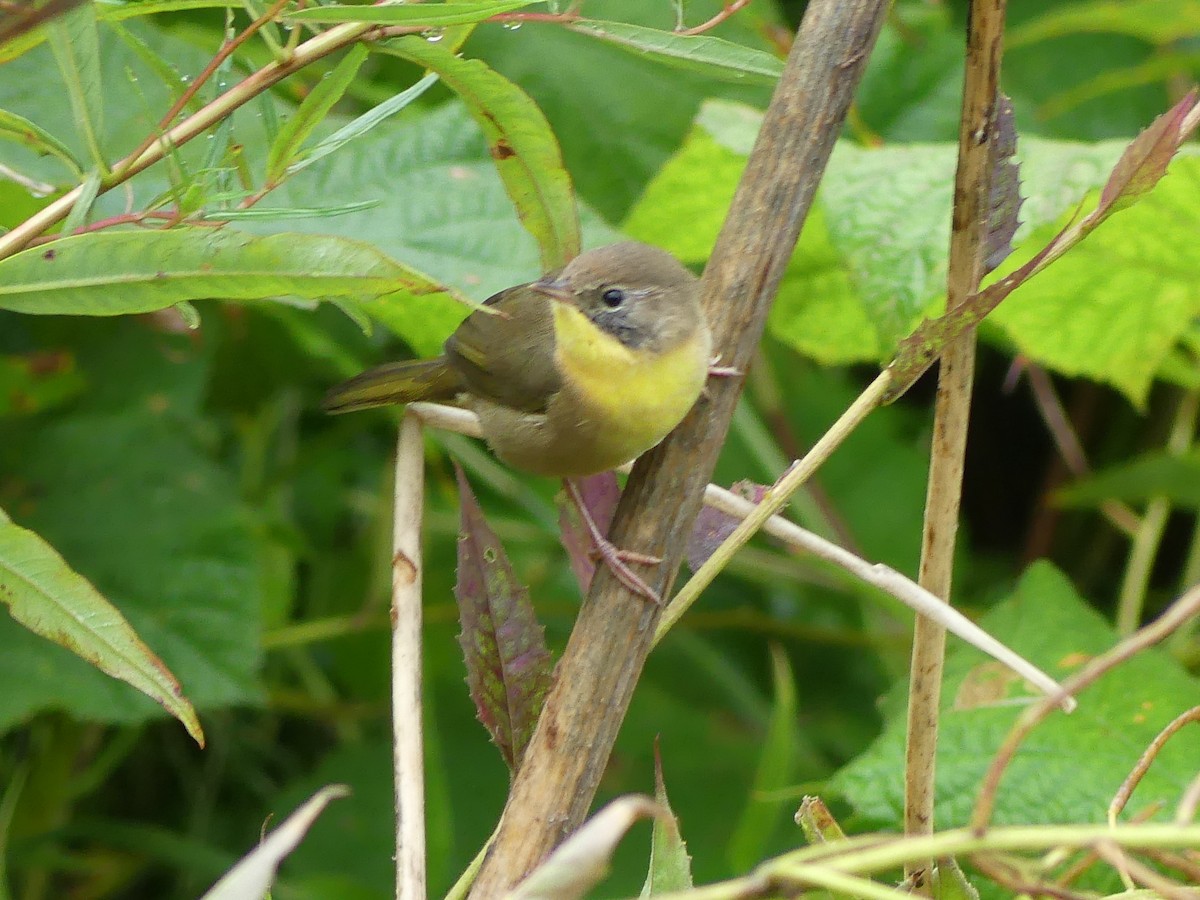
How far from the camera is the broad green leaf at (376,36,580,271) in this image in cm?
114

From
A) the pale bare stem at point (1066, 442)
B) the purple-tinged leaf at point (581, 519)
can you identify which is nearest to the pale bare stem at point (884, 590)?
the purple-tinged leaf at point (581, 519)

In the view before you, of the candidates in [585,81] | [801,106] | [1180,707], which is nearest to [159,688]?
[801,106]

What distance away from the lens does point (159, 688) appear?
3.24ft

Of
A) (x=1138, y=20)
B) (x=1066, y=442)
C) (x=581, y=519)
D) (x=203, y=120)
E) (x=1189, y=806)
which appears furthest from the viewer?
(x=1066, y=442)

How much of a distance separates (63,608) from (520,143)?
1.93 feet

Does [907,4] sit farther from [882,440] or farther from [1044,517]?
[1044,517]

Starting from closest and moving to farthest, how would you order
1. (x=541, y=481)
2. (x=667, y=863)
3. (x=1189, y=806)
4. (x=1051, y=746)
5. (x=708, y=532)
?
(x=1189, y=806) → (x=667, y=863) → (x=708, y=532) → (x=1051, y=746) → (x=541, y=481)

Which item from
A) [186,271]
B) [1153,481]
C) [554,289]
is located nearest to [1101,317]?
[1153,481]

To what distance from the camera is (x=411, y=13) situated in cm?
102

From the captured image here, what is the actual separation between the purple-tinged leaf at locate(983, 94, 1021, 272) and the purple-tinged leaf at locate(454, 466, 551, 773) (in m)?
0.52

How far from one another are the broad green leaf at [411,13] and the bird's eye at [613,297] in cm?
109

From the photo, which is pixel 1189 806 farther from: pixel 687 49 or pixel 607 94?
pixel 607 94

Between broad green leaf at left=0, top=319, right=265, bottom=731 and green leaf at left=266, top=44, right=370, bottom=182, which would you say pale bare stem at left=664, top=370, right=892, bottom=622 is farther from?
broad green leaf at left=0, top=319, right=265, bottom=731

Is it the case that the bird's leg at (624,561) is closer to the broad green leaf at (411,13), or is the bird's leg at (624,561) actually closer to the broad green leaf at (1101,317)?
the broad green leaf at (411,13)
